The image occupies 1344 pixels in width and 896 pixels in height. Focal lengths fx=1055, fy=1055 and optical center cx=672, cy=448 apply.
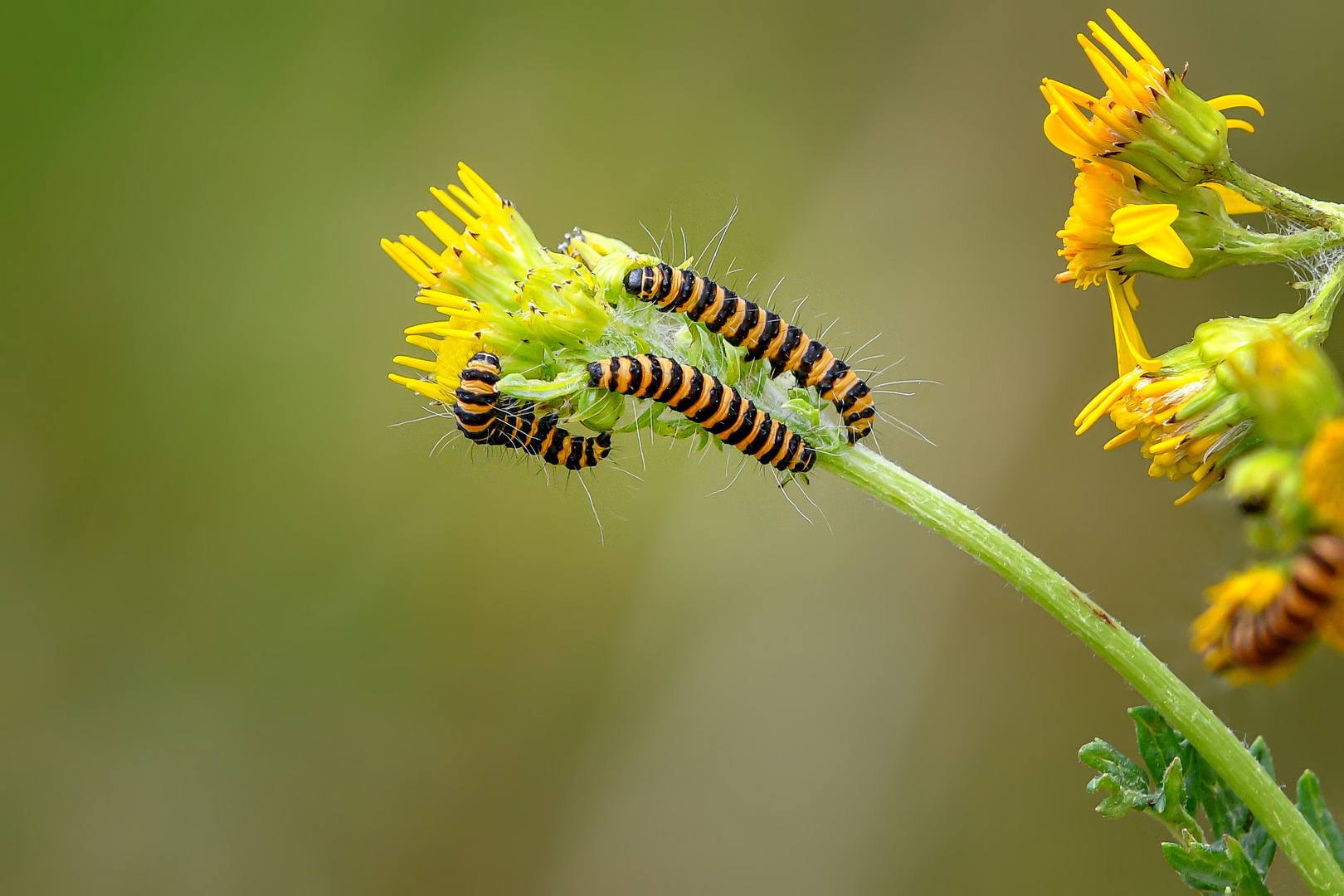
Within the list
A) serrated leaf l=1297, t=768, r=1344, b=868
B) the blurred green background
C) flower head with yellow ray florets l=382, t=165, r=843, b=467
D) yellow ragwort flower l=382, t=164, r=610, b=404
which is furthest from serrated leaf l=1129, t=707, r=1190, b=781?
the blurred green background

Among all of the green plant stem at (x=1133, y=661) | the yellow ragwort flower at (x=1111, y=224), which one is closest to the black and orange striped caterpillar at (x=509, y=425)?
the green plant stem at (x=1133, y=661)

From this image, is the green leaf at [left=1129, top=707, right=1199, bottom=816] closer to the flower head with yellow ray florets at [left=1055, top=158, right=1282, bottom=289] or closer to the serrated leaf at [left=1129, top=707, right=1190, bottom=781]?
the serrated leaf at [left=1129, top=707, right=1190, bottom=781]

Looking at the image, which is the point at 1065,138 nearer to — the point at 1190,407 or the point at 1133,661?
the point at 1190,407

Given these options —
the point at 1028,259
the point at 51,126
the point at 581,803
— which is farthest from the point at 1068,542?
the point at 51,126

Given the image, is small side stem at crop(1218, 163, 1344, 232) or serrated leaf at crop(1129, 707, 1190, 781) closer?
small side stem at crop(1218, 163, 1344, 232)

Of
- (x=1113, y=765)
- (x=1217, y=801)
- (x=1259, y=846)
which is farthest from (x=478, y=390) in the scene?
(x=1259, y=846)

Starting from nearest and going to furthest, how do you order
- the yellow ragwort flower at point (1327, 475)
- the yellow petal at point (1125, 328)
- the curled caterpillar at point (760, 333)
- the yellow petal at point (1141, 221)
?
the yellow ragwort flower at point (1327, 475), the yellow petal at point (1141, 221), the yellow petal at point (1125, 328), the curled caterpillar at point (760, 333)

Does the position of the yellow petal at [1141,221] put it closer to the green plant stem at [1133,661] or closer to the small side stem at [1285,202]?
the small side stem at [1285,202]
